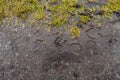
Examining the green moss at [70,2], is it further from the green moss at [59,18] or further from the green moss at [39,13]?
the green moss at [39,13]

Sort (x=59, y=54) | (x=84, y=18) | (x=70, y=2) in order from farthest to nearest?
(x=70, y=2)
(x=84, y=18)
(x=59, y=54)

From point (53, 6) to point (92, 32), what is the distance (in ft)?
2.10

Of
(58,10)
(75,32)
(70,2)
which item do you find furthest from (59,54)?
(70,2)

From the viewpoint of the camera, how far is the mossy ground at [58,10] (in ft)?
12.3

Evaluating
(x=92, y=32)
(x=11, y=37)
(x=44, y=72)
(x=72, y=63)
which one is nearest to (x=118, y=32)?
(x=92, y=32)

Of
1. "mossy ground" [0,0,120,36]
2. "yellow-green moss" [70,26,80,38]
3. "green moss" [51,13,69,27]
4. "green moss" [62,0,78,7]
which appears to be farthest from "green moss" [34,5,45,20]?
"yellow-green moss" [70,26,80,38]

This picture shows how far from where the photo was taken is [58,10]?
12.5 feet

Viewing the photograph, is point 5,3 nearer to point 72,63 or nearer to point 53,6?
point 53,6

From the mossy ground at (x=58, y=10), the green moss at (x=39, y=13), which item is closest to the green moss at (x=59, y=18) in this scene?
the mossy ground at (x=58, y=10)

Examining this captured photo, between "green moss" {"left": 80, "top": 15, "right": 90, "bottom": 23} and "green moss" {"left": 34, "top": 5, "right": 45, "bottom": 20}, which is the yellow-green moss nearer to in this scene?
"green moss" {"left": 80, "top": 15, "right": 90, "bottom": 23}

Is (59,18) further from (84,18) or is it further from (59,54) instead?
(59,54)

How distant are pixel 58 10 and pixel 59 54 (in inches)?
24.3

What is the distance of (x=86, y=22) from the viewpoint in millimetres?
3713

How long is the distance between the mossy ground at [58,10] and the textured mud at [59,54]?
15 centimetres
